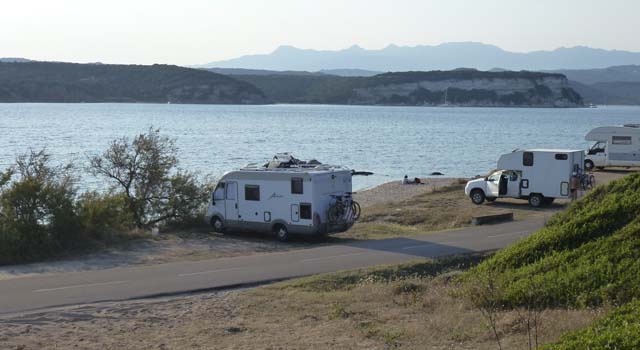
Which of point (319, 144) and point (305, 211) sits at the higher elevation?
point (305, 211)

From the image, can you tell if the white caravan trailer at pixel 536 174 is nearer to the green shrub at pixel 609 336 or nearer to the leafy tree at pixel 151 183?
the leafy tree at pixel 151 183

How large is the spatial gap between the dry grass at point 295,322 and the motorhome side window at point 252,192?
9047mm

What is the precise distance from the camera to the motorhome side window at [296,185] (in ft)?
81.7

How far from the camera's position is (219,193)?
2677cm

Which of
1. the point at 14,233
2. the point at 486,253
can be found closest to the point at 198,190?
the point at 14,233

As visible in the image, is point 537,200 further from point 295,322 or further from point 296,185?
point 295,322

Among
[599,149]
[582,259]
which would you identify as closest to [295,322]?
[582,259]

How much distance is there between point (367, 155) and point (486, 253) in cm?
6083

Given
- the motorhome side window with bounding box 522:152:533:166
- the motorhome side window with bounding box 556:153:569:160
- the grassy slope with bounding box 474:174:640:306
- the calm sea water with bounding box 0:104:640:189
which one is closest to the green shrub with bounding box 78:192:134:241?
the grassy slope with bounding box 474:174:640:306

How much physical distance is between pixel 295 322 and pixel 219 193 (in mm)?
13430

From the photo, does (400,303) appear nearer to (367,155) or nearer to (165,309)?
(165,309)

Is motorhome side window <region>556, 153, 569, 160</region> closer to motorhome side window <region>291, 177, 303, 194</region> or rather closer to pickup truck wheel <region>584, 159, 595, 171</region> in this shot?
motorhome side window <region>291, 177, 303, 194</region>

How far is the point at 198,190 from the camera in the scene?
95.0 feet

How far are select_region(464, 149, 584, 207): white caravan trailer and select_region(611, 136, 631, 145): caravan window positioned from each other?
629 inches
